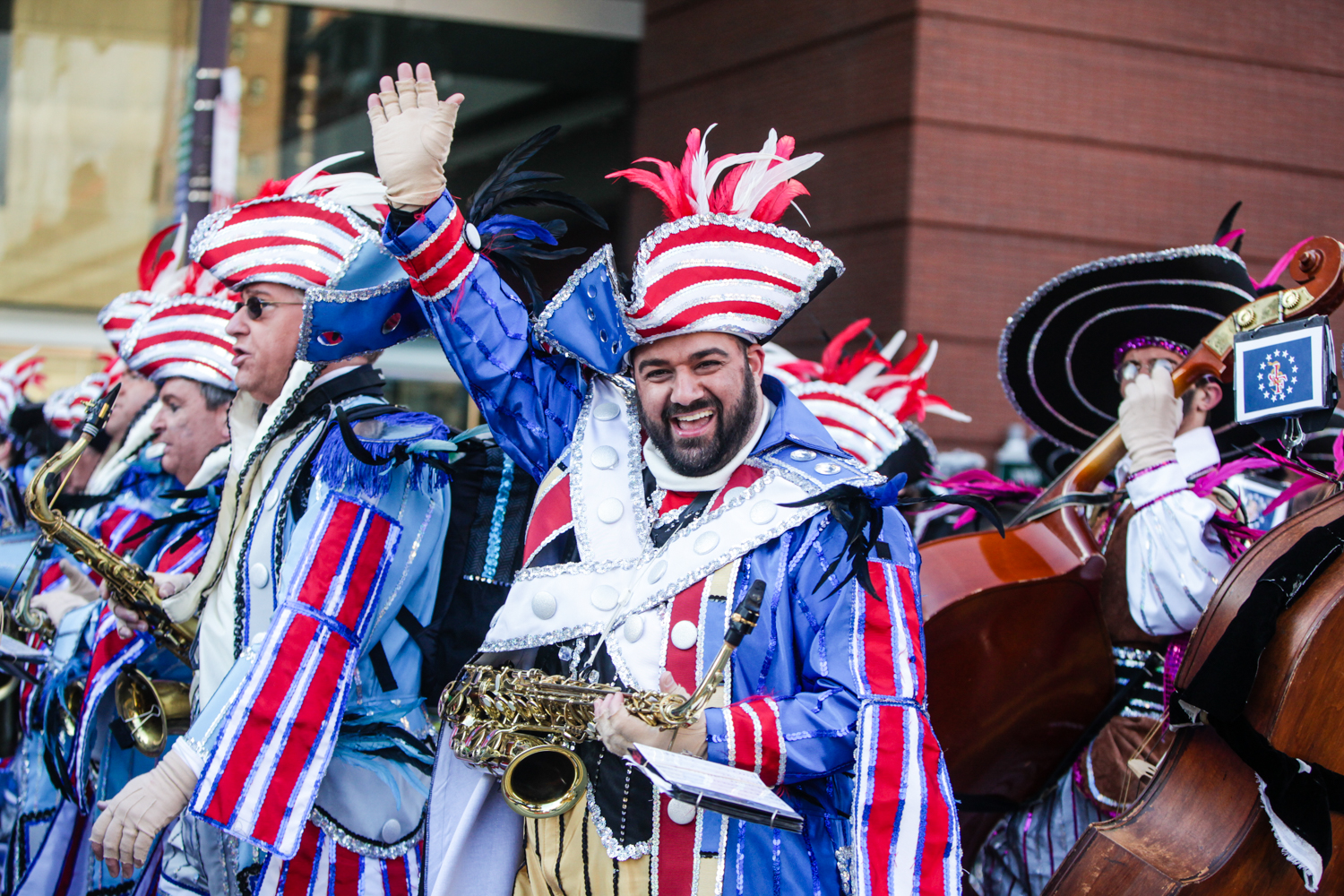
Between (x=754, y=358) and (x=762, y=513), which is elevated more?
(x=754, y=358)

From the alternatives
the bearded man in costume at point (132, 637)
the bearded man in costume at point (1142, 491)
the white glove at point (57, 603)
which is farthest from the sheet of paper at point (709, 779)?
the white glove at point (57, 603)

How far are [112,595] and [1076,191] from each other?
8385 millimetres

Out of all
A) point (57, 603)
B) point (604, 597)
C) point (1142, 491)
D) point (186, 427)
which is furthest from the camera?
point (57, 603)

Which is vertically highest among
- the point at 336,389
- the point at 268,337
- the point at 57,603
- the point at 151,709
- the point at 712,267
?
the point at 712,267

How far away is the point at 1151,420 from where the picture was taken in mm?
3189

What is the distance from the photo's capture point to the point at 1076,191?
32.3ft

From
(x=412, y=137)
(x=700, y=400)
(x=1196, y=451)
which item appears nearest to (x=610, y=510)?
(x=700, y=400)

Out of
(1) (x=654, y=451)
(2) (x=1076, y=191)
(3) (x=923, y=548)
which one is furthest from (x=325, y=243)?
(2) (x=1076, y=191)

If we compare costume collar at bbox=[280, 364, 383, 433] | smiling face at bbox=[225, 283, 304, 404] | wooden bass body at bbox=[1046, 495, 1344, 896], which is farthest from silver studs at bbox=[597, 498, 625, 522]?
wooden bass body at bbox=[1046, 495, 1344, 896]

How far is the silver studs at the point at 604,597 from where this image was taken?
2367 mm

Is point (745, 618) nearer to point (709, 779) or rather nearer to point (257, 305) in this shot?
point (709, 779)

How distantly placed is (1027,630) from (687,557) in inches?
43.8

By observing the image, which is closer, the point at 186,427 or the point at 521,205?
the point at 521,205

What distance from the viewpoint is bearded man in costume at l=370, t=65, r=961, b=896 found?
2.15 metres
